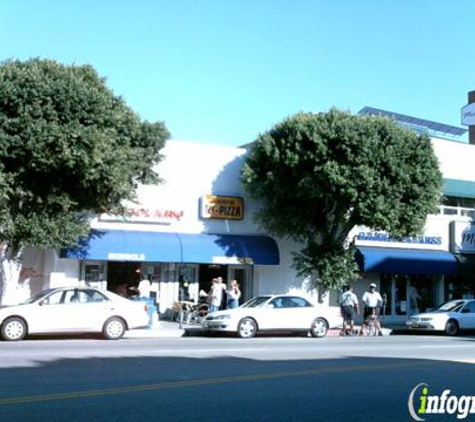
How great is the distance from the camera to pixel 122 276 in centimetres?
2381

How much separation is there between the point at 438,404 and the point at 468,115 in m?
46.7

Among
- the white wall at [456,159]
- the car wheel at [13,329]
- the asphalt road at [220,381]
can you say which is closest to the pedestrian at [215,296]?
the car wheel at [13,329]

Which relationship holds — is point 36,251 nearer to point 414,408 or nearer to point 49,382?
point 49,382

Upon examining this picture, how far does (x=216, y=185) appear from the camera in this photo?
25172 mm

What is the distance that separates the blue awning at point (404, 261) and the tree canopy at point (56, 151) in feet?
34.0

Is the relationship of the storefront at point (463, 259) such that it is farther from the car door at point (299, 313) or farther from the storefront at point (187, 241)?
the car door at point (299, 313)

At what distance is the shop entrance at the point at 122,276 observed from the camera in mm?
23688

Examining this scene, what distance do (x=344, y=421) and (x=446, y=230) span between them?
2339cm

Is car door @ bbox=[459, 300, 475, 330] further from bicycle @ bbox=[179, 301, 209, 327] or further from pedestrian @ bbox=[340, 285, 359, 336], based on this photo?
bicycle @ bbox=[179, 301, 209, 327]

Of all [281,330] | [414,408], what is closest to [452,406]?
[414,408]

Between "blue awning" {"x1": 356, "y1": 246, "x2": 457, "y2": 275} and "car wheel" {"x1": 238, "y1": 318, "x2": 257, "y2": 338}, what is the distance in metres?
7.59

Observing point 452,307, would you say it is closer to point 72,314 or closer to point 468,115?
point 72,314

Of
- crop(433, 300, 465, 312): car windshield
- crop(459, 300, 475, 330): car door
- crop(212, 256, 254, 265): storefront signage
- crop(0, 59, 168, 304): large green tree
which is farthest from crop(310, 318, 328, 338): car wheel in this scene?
crop(0, 59, 168, 304): large green tree

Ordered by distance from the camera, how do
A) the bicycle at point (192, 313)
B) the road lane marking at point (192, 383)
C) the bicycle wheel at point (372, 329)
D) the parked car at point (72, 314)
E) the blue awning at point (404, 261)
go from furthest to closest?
the blue awning at point (404, 261), the bicycle at point (192, 313), the bicycle wheel at point (372, 329), the parked car at point (72, 314), the road lane marking at point (192, 383)
